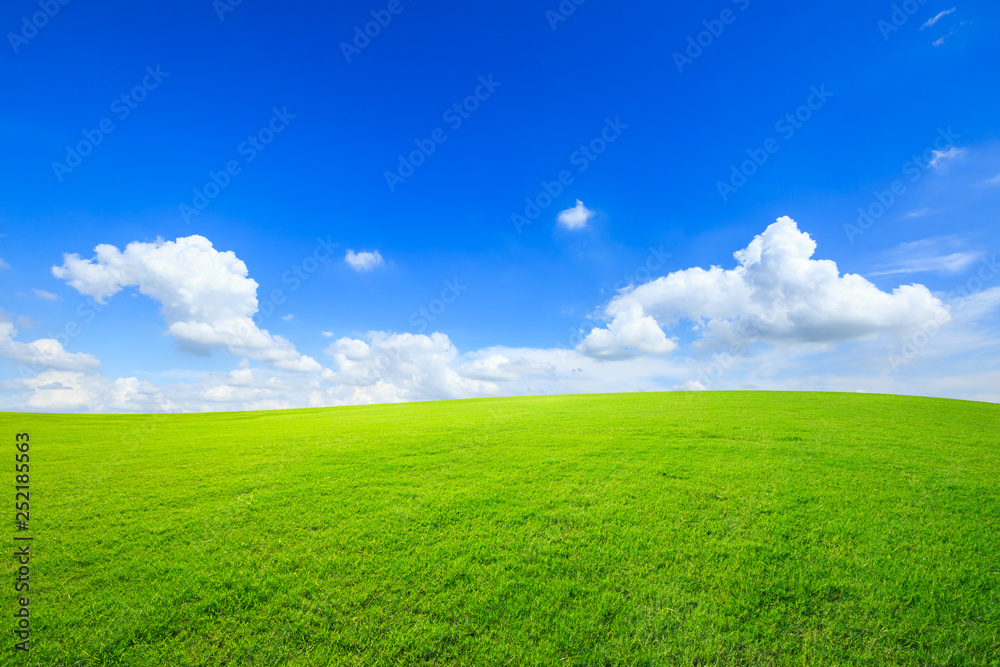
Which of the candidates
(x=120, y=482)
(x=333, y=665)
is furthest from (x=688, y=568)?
(x=120, y=482)

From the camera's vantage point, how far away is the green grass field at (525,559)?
21.3 feet

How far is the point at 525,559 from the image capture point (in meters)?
8.37

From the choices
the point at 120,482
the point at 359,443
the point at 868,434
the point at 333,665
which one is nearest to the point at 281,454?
the point at 359,443

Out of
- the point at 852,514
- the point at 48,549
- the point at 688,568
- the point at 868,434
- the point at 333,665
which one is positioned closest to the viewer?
the point at 333,665

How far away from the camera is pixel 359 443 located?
18516 mm

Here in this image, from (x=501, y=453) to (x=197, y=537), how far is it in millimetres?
9561

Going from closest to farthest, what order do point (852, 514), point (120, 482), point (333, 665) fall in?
point (333, 665)
point (852, 514)
point (120, 482)

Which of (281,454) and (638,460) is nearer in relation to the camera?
(638,460)

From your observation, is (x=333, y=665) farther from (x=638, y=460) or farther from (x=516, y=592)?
(x=638, y=460)

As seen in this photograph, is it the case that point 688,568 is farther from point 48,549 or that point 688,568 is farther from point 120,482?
point 120,482

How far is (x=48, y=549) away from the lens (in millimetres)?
9234

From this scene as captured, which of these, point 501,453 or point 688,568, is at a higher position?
point 501,453

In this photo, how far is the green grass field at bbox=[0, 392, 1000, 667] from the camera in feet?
21.3

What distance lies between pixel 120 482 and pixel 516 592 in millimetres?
15072
